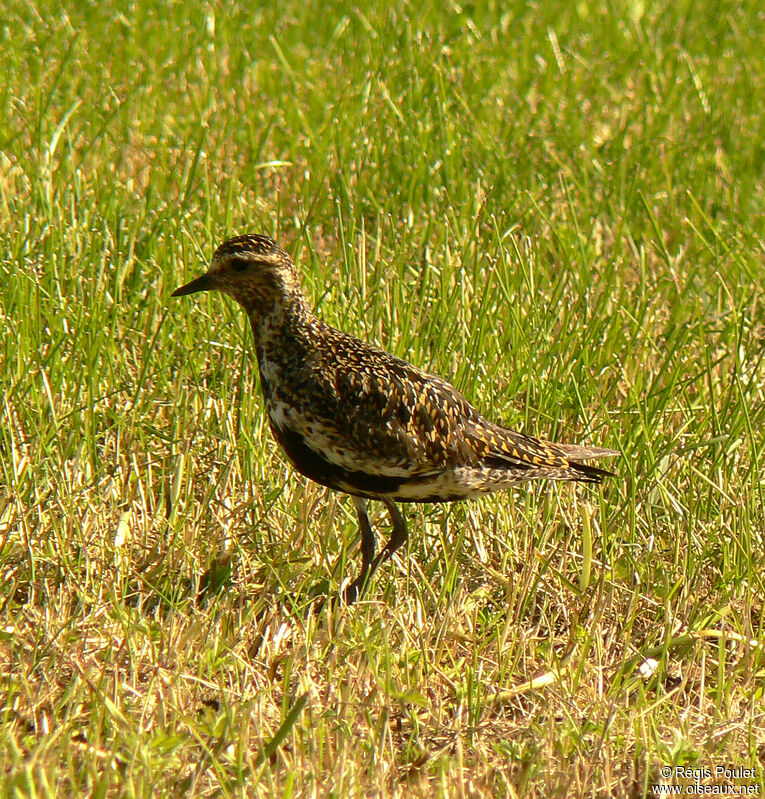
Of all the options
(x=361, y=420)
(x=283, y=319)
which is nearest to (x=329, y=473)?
(x=361, y=420)

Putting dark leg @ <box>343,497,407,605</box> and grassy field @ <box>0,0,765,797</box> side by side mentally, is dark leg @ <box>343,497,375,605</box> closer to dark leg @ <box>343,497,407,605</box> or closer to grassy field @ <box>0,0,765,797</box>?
dark leg @ <box>343,497,407,605</box>

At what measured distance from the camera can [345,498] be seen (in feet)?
16.6

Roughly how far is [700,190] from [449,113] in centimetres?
150

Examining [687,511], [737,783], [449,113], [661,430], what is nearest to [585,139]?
[449,113]

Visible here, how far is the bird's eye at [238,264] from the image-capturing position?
4.46 meters

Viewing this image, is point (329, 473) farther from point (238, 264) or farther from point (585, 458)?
point (585, 458)

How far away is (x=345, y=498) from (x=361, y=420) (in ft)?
2.60

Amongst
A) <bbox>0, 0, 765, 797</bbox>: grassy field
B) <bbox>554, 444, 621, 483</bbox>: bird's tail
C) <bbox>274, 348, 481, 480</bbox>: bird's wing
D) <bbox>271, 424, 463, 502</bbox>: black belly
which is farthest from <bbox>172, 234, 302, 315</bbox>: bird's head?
<bbox>554, 444, 621, 483</bbox>: bird's tail

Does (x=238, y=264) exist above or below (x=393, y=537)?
above

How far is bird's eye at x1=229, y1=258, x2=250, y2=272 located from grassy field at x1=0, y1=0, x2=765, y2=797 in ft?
2.53

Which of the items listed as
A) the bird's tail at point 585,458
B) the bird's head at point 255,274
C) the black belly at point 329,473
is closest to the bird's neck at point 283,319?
the bird's head at point 255,274

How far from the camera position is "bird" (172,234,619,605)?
433 centimetres

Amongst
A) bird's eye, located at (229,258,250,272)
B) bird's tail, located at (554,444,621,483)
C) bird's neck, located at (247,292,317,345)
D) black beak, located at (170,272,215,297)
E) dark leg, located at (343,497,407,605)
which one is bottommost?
dark leg, located at (343,497,407,605)

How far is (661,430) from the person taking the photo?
534 centimetres
